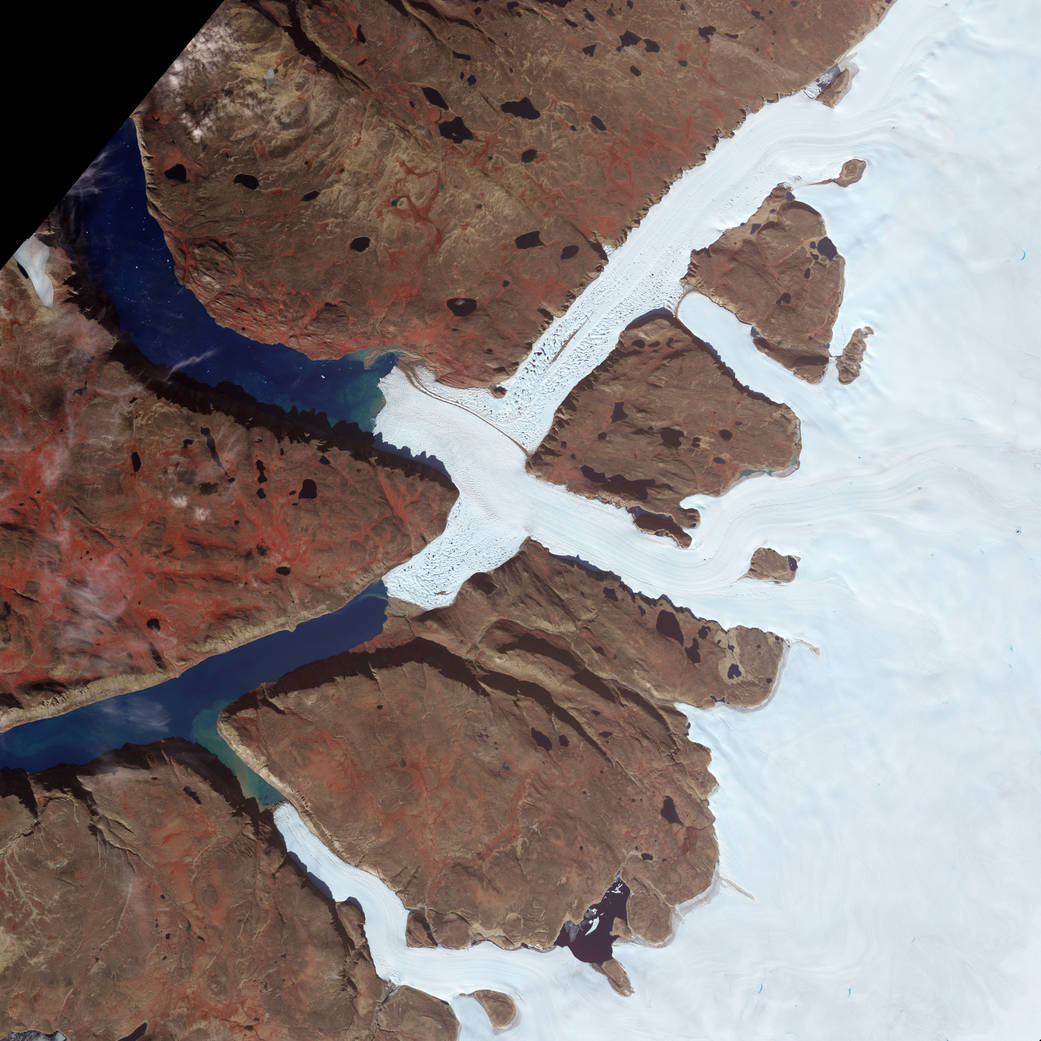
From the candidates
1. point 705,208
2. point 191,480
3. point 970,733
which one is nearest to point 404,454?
point 191,480

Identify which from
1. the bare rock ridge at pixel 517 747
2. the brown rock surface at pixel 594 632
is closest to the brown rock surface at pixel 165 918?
the bare rock ridge at pixel 517 747

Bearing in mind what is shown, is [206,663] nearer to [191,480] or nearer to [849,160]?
[191,480]

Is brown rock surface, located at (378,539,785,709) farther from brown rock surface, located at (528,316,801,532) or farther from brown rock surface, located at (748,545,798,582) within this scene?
brown rock surface, located at (528,316,801,532)

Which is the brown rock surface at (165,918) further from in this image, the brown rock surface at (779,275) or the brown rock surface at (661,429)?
the brown rock surface at (779,275)

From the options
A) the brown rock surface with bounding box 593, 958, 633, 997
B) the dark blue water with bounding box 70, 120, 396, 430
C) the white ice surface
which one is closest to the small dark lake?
the dark blue water with bounding box 70, 120, 396, 430

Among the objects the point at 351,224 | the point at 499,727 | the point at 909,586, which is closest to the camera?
the point at 351,224

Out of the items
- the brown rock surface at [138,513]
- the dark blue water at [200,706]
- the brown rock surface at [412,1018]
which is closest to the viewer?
the brown rock surface at [138,513]
